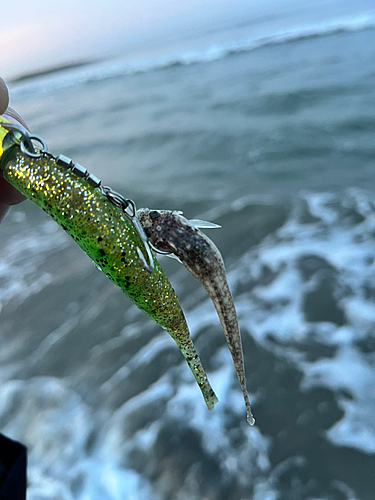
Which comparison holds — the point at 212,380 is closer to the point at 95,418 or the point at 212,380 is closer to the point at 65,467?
the point at 95,418

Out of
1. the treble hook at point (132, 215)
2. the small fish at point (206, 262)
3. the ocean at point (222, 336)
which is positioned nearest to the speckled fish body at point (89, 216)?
the treble hook at point (132, 215)

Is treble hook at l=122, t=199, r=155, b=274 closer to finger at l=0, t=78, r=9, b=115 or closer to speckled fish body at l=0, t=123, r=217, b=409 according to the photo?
speckled fish body at l=0, t=123, r=217, b=409

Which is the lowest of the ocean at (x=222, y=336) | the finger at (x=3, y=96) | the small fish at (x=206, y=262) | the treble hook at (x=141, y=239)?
the ocean at (x=222, y=336)

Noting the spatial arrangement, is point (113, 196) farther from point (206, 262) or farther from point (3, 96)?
point (3, 96)

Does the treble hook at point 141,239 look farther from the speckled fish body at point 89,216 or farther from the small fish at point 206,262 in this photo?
the small fish at point 206,262

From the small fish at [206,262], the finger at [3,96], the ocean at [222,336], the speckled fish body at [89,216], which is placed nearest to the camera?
the speckled fish body at [89,216]
